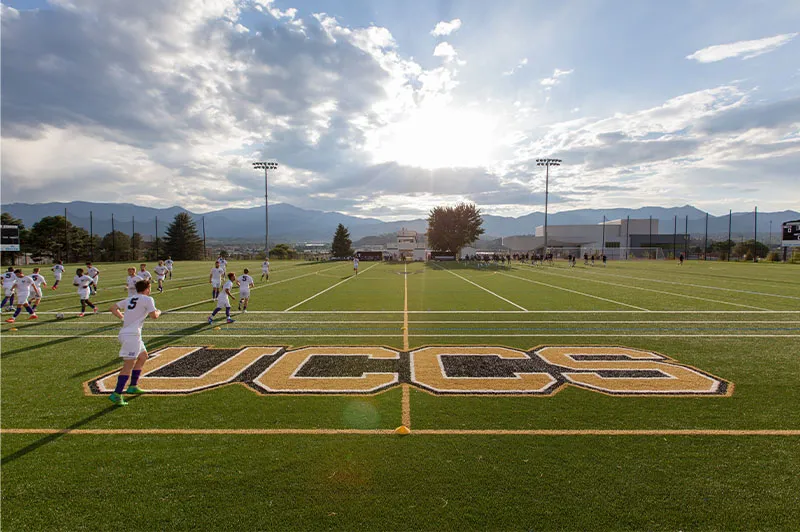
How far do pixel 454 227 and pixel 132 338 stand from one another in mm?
76092

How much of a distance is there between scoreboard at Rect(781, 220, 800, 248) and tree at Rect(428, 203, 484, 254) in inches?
1735

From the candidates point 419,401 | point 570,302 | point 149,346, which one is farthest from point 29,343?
point 570,302

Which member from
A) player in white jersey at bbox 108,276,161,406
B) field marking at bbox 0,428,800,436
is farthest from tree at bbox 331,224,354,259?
field marking at bbox 0,428,800,436

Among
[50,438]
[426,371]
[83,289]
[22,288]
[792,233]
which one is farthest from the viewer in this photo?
[792,233]

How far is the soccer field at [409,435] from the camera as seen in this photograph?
156 inches

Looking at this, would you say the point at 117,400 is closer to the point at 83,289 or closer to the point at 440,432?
the point at 440,432

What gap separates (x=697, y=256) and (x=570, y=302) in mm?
92413

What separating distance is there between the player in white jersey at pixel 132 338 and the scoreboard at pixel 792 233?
67.6 m

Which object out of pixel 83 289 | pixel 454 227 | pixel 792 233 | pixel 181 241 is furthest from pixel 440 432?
pixel 181 241

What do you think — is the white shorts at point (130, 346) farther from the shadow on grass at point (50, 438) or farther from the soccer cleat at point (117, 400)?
the shadow on grass at point (50, 438)

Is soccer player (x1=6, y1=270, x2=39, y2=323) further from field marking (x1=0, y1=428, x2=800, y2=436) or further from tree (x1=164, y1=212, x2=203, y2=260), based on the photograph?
tree (x1=164, y1=212, x2=203, y2=260)

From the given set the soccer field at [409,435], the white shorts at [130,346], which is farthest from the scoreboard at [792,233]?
the white shorts at [130,346]

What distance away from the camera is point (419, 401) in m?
6.63

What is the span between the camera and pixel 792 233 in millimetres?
49562
